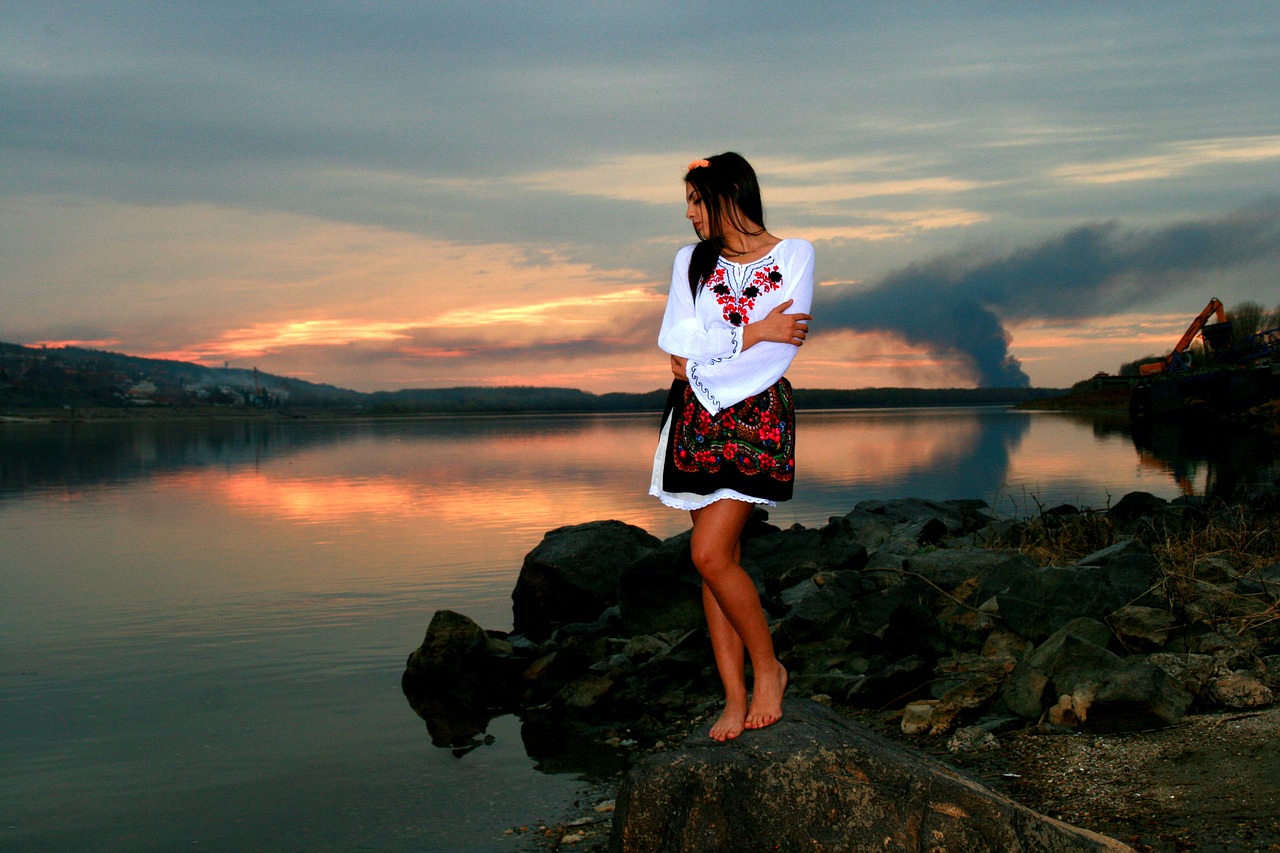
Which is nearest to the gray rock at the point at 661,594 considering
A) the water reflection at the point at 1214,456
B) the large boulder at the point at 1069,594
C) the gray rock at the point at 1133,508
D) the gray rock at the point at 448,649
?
the gray rock at the point at 448,649

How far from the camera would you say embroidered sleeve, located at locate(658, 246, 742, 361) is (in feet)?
15.0

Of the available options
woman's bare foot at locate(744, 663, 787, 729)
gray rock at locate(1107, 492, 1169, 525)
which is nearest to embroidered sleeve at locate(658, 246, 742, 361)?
woman's bare foot at locate(744, 663, 787, 729)

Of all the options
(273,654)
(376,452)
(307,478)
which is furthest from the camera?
(376,452)

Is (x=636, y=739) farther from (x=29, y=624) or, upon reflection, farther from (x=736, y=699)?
(x=29, y=624)

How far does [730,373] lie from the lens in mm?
4574

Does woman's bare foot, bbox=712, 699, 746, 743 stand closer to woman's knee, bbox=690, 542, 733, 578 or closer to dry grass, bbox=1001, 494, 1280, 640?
woman's knee, bbox=690, 542, 733, 578

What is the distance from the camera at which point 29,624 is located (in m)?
13.1

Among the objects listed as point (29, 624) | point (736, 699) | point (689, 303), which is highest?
point (689, 303)

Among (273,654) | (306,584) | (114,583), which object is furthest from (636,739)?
(114,583)

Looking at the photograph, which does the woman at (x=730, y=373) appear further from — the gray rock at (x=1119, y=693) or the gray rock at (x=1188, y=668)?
the gray rock at (x=1188, y=668)

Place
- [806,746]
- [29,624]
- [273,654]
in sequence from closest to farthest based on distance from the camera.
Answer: [806,746] < [273,654] < [29,624]

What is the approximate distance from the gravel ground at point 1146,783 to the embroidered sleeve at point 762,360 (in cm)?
257

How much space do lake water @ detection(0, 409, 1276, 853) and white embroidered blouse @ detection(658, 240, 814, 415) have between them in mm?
3143

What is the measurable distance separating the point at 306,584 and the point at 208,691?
5725 mm
